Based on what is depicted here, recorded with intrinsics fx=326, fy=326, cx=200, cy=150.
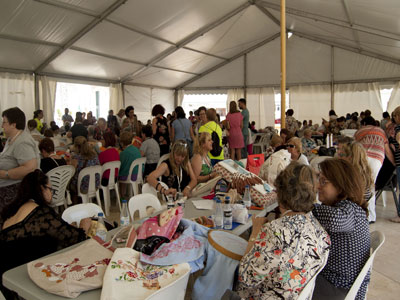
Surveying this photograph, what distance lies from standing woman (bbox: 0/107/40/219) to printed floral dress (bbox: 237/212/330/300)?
86.4 inches

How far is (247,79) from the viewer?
47.1 feet

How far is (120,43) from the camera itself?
935cm

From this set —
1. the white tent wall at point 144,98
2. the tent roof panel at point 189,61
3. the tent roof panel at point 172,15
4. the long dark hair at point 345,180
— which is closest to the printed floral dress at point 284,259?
the long dark hair at point 345,180

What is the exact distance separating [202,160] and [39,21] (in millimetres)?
5776

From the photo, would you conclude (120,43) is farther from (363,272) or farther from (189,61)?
(363,272)

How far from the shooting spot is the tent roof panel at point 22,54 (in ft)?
25.5

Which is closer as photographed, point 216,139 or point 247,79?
point 216,139

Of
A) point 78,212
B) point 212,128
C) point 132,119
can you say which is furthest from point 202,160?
point 132,119

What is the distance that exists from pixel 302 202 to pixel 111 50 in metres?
9.17

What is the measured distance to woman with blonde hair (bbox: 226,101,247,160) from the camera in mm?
6930

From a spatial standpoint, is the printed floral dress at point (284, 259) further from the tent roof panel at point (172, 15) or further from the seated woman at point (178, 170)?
the tent roof panel at point (172, 15)

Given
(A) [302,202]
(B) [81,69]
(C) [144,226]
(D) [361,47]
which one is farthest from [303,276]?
(D) [361,47]

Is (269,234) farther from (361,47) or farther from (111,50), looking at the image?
(361,47)

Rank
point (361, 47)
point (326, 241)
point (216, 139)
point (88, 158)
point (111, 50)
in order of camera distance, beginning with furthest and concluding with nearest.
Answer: point (361, 47)
point (111, 50)
point (216, 139)
point (88, 158)
point (326, 241)
